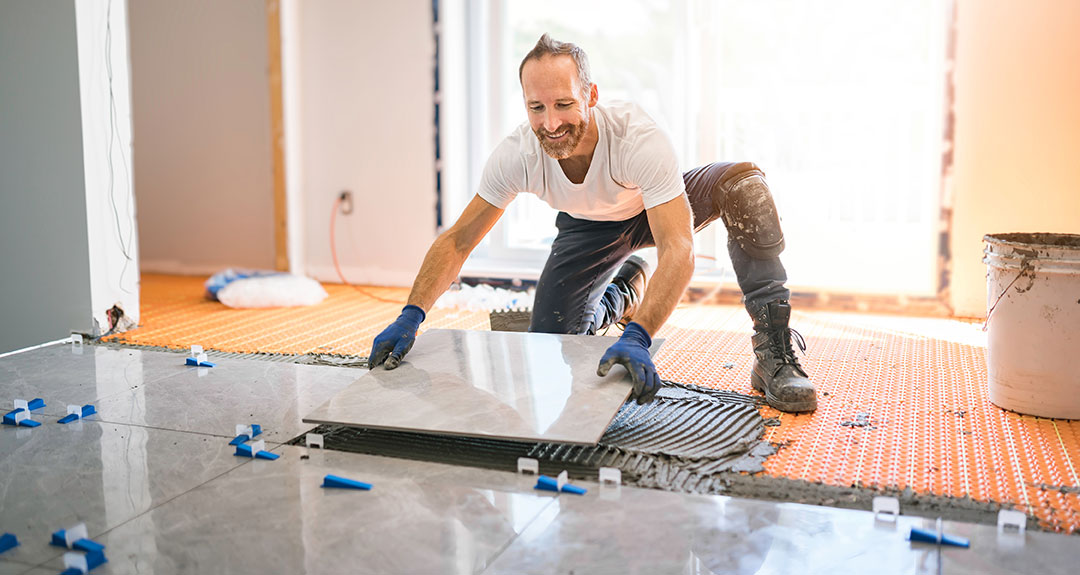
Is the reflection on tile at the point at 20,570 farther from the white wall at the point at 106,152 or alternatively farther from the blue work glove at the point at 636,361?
the white wall at the point at 106,152

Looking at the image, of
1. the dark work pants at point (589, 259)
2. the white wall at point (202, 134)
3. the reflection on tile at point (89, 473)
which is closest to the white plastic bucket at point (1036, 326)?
the dark work pants at point (589, 259)

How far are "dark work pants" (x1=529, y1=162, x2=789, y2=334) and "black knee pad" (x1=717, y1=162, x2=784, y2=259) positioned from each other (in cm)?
5

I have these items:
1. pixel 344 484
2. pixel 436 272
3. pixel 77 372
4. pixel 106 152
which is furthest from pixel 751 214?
pixel 106 152

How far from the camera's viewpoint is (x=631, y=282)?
A: 10.2 feet

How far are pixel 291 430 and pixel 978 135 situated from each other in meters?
2.97

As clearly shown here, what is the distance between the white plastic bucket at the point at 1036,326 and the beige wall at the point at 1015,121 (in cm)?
152

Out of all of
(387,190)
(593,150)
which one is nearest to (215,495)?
(593,150)

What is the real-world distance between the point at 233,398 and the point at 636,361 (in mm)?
1145

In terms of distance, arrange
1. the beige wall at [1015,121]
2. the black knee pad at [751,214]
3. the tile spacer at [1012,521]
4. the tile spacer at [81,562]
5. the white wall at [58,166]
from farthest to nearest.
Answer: the beige wall at [1015,121], the white wall at [58,166], the black knee pad at [751,214], the tile spacer at [1012,521], the tile spacer at [81,562]

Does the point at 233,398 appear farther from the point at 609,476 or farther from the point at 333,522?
the point at 609,476

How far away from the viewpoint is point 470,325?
3.72 meters

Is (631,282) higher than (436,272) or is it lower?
lower

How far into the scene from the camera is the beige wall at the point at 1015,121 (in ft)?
11.8

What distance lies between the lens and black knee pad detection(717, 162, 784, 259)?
A: 8.45 feet
